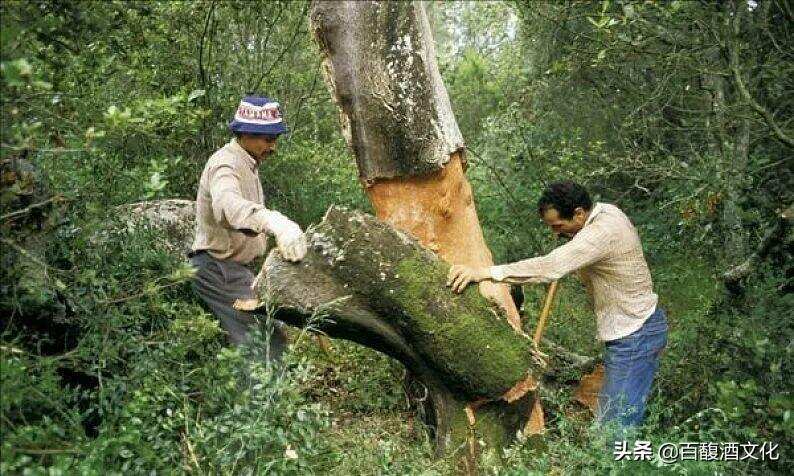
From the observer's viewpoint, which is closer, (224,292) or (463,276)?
(463,276)

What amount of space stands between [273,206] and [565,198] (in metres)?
4.46

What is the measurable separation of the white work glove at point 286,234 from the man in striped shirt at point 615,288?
141 cm

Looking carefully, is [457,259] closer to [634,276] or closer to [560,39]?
[634,276]

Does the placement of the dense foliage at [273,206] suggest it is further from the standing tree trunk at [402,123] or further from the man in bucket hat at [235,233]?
the standing tree trunk at [402,123]

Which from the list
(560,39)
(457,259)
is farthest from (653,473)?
(560,39)

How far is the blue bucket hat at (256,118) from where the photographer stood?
4.50 metres

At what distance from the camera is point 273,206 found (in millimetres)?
8188

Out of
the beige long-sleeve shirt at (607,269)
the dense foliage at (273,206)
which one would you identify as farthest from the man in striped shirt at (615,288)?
the dense foliage at (273,206)

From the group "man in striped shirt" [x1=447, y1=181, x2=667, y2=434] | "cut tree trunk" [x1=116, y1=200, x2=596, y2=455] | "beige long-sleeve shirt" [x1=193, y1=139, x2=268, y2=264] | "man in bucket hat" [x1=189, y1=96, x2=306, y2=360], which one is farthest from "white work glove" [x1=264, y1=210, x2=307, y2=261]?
"man in striped shirt" [x1=447, y1=181, x2=667, y2=434]

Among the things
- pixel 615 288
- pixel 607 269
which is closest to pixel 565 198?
pixel 607 269

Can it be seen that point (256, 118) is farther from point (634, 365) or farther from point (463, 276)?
point (634, 365)

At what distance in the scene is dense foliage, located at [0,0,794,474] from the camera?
3369 mm
